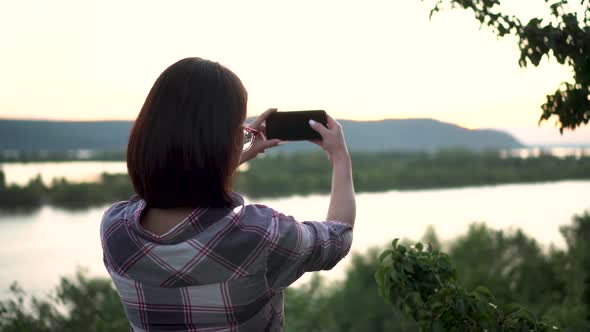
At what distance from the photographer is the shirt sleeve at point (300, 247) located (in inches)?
39.7

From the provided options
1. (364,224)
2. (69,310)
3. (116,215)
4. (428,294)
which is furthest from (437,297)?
(364,224)

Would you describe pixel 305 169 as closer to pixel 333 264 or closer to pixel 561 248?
pixel 561 248

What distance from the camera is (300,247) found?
102 centimetres

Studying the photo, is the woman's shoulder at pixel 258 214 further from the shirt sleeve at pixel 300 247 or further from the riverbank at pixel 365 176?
the riverbank at pixel 365 176

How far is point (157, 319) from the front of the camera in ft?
3.49

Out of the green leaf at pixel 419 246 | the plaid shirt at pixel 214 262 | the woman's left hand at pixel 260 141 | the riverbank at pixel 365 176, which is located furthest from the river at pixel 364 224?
the riverbank at pixel 365 176

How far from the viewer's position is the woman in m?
1.00

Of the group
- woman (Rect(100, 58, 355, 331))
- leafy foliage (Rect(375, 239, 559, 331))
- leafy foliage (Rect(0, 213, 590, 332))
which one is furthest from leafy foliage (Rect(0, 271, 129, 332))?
woman (Rect(100, 58, 355, 331))

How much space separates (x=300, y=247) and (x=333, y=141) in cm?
28

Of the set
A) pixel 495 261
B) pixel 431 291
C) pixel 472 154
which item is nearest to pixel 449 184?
pixel 472 154

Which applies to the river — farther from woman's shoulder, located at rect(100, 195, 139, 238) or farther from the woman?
the woman

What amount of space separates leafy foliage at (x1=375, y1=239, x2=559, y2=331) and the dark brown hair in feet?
2.83

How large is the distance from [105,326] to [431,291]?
4.38m

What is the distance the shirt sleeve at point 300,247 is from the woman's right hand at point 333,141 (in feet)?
0.53
